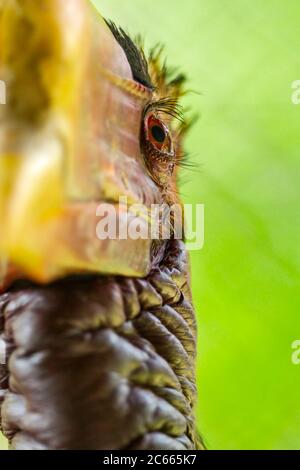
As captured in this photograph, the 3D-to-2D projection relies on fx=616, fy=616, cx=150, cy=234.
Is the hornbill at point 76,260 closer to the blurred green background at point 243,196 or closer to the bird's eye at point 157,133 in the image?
the bird's eye at point 157,133

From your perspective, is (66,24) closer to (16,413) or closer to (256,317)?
(16,413)

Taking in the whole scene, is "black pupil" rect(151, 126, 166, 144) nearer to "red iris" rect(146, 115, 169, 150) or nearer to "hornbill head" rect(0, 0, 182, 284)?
"red iris" rect(146, 115, 169, 150)

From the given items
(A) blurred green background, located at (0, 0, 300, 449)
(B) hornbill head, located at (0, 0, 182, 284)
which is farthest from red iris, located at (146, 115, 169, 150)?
(A) blurred green background, located at (0, 0, 300, 449)

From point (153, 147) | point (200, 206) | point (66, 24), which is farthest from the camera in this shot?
point (200, 206)

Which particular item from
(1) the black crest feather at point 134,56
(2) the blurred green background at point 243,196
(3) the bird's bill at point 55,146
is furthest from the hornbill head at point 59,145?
(2) the blurred green background at point 243,196

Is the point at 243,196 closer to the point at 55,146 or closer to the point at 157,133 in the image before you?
the point at 157,133

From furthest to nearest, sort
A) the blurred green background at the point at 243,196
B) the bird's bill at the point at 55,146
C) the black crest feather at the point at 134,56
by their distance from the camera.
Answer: the blurred green background at the point at 243,196, the black crest feather at the point at 134,56, the bird's bill at the point at 55,146

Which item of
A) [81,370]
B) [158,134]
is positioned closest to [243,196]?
[158,134]

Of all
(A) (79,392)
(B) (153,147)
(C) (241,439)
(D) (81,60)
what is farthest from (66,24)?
(C) (241,439)
